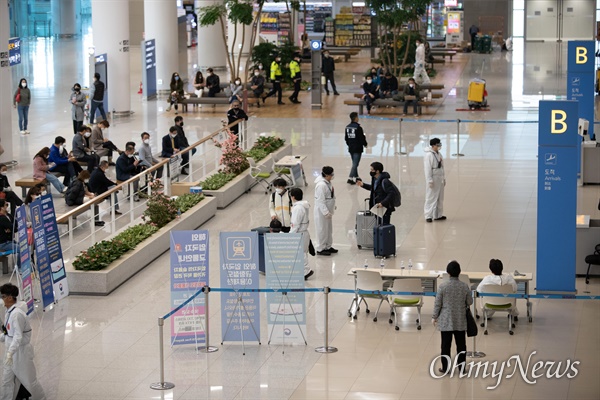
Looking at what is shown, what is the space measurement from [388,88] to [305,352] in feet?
69.3

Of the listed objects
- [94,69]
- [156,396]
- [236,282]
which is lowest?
[156,396]

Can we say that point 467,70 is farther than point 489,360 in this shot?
Yes

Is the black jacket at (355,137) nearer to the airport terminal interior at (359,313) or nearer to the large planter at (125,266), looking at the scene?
the airport terminal interior at (359,313)

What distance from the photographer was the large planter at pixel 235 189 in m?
21.4

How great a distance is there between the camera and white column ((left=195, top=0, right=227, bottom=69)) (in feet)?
141

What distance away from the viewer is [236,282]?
1384 cm

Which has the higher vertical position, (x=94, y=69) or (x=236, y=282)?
(x=94, y=69)

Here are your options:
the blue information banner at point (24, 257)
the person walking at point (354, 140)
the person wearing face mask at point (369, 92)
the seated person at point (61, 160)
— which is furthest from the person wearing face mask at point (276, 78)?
the blue information banner at point (24, 257)

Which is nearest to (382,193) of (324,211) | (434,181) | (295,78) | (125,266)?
(324,211)

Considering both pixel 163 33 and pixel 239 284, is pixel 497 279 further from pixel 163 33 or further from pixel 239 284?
pixel 163 33

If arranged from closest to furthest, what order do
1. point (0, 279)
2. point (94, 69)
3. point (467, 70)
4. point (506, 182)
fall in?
point (0, 279)
point (506, 182)
point (94, 69)
point (467, 70)

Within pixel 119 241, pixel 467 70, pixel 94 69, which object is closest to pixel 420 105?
pixel 94 69

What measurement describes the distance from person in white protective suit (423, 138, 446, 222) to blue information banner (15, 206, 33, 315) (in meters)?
7.58

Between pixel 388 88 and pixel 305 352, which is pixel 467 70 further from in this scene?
pixel 305 352
